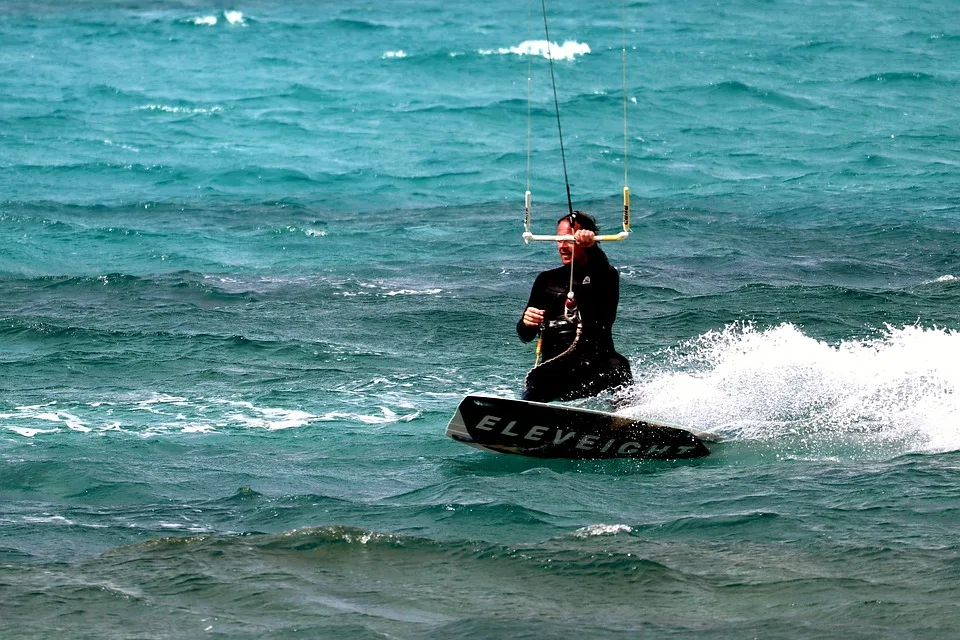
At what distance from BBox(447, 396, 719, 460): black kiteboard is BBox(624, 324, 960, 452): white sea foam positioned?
23.3 inches

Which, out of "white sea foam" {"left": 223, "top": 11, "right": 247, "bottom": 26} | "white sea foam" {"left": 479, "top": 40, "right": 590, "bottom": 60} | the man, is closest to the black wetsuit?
the man

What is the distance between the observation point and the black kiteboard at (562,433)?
9.86m

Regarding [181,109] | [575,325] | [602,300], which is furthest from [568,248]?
[181,109]

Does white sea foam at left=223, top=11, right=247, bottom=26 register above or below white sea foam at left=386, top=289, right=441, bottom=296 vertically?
above

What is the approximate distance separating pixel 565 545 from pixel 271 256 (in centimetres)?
1470

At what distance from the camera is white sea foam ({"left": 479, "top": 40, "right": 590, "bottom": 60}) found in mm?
46656

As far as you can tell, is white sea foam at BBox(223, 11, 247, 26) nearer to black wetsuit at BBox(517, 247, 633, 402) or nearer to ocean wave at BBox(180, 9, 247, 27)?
ocean wave at BBox(180, 9, 247, 27)

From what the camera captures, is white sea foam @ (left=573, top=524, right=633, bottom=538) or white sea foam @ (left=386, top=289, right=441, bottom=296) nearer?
white sea foam @ (left=573, top=524, right=633, bottom=538)

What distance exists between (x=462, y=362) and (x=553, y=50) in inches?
1332

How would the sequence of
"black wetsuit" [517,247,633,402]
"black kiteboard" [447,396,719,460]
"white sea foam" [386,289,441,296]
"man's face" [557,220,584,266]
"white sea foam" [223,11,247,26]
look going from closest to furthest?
"black kiteboard" [447,396,719,460] < "man's face" [557,220,584,266] < "black wetsuit" [517,247,633,402] < "white sea foam" [386,289,441,296] < "white sea foam" [223,11,247,26]

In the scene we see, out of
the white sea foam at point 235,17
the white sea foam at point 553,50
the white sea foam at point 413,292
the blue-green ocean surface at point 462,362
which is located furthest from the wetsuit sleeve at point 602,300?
the white sea foam at point 235,17

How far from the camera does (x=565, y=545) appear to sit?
26.7 feet

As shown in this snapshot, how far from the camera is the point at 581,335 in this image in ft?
33.2

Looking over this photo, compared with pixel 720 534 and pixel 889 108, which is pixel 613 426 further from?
pixel 889 108
